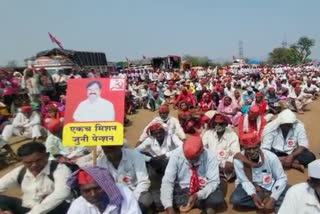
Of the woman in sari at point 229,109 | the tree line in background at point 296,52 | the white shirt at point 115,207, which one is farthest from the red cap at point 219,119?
the tree line in background at point 296,52

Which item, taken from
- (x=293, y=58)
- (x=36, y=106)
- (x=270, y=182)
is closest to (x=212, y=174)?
(x=270, y=182)

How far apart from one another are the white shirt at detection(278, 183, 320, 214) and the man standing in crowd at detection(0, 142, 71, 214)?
193 cm

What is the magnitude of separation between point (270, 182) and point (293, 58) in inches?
2371

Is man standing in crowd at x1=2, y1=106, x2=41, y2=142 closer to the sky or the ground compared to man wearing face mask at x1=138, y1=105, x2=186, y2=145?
closer to the ground

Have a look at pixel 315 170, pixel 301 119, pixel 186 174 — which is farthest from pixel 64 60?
pixel 315 170

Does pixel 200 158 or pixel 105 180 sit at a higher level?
pixel 105 180

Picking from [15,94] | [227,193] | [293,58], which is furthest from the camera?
[293,58]

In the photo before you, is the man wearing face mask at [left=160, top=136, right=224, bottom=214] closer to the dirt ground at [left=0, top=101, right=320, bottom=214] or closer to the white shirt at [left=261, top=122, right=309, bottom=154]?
the dirt ground at [left=0, top=101, right=320, bottom=214]

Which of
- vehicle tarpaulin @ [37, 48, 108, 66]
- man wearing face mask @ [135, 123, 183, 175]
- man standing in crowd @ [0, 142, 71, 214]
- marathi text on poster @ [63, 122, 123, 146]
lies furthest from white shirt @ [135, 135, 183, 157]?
vehicle tarpaulin @ [37, 48, 108, 66]

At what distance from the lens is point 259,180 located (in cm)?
495

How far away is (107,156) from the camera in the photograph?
4758mm

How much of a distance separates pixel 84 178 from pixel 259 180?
261 cm

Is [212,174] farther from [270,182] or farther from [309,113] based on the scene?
[309,113]

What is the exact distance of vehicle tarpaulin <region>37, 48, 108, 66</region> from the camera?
2208 cm
